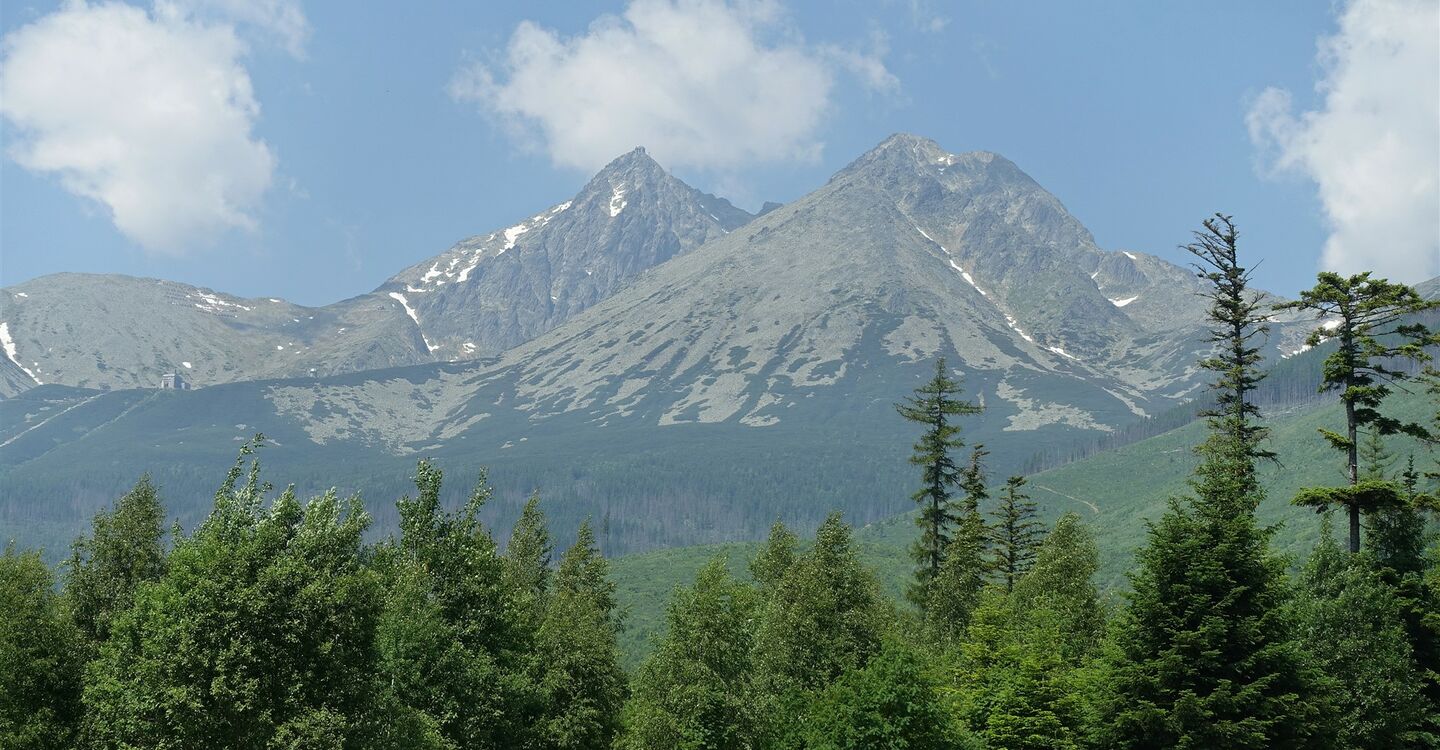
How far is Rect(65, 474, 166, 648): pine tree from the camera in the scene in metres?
49.7

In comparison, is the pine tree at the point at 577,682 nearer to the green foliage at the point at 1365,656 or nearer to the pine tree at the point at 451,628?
the pine tree at the point at 451,628

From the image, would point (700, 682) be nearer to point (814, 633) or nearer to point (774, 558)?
point (814, 633)

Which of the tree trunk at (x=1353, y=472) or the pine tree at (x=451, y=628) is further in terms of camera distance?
the pine tree at (x=451, y=628)

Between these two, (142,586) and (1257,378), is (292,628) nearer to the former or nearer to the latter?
(142,586)

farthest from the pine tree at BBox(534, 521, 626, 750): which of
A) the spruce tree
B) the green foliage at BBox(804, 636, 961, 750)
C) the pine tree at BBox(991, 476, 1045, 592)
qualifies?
the pine tree at BBox(991, 476, 1045, 592)

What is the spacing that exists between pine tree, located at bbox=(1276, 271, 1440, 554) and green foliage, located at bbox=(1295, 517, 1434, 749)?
2233mm

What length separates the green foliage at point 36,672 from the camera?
4478cm

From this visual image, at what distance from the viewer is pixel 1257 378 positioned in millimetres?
52188

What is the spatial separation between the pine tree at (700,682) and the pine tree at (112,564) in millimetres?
22973

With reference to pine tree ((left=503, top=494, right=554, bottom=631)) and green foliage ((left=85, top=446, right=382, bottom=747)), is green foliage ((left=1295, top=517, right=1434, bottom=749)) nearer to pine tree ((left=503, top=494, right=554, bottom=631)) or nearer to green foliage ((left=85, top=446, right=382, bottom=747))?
green foliage ((left=85, top=446, right=382, bottom=747))

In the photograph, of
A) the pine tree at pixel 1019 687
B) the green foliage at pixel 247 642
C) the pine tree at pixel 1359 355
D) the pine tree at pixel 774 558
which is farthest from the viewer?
the pine tree at pixel 774 558

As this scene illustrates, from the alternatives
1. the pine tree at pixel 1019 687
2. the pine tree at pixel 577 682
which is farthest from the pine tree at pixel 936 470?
the pine tree at pixel 577 682

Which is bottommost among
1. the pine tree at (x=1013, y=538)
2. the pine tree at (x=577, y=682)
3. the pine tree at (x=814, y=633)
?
the pine tree at (x=577, y=682)

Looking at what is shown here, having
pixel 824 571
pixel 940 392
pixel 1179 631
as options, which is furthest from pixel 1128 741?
pixel 940 392
